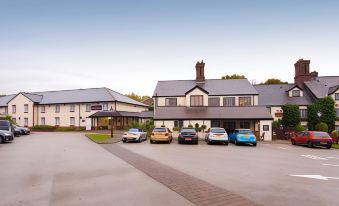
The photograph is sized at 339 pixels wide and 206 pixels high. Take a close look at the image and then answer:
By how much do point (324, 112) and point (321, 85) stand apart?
24.3ft

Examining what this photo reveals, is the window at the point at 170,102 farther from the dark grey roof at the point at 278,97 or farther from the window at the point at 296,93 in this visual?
the window at the point at 296,93

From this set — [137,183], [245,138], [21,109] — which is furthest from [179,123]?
[21,109]

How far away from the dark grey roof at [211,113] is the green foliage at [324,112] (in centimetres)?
948

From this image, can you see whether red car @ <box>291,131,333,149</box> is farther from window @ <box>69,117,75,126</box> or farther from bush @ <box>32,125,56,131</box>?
bush @ <box>32,125,56,131</box>

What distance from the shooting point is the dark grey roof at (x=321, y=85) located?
3770 centimetres

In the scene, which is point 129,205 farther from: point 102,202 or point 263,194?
point 263,194

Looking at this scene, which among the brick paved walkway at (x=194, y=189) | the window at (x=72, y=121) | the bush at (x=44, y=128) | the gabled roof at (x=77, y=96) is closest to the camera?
the brick paved walkway at (x=194, y=189)

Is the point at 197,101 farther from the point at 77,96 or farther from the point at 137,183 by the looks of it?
the point at 77,96

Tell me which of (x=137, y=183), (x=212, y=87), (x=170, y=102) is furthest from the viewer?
(x=212, y=87)

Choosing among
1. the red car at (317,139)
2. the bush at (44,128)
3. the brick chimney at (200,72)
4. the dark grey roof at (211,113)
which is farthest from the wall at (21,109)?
the red car at (317,139)

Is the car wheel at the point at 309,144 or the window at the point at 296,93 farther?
the window at the point at 296,93

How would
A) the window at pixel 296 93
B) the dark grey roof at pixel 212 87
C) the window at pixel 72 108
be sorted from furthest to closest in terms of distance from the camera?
the window at pixel 72 108 < the window at pixel 296 93 < the dark grey roof at pixel 212 87

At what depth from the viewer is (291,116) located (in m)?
35.1

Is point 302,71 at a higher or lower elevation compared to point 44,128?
higher
